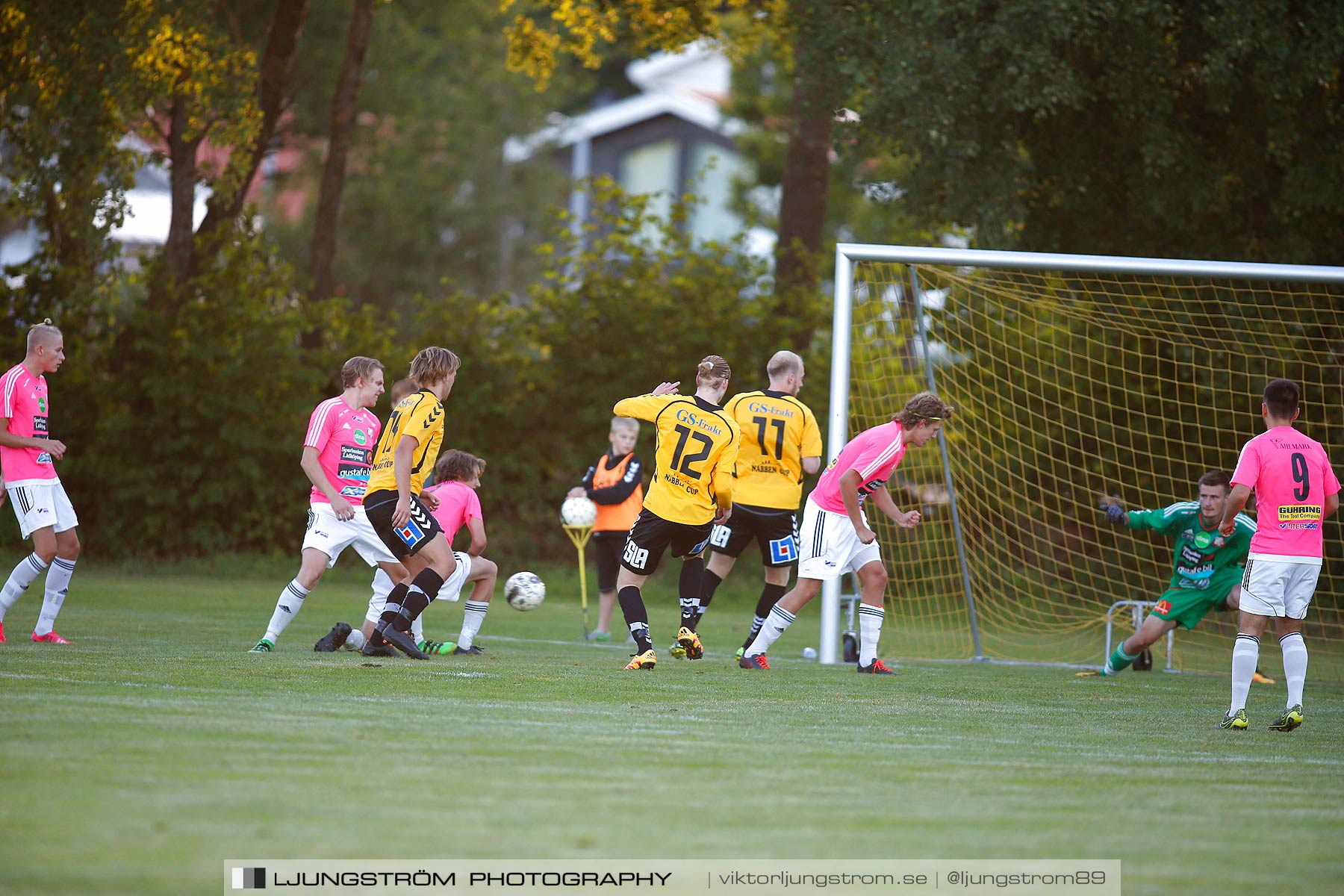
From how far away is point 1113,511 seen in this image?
8992 millimetres

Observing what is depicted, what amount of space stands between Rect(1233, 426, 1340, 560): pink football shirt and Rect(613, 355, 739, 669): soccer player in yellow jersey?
9.49ft

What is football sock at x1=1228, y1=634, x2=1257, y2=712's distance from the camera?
283 inches

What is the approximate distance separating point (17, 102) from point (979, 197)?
37.2 ft

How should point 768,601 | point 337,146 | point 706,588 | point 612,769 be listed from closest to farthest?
1. point 612,769
2. point 706,588
3. point 768,601
4. point 337,146

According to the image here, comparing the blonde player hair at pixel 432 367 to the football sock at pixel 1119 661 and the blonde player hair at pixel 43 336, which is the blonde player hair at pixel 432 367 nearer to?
the blonde player hair at pixel 43 336

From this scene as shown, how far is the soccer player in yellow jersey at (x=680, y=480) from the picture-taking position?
8.28 m

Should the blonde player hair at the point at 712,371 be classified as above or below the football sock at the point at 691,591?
above

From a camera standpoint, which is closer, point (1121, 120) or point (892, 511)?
point (892, 511)

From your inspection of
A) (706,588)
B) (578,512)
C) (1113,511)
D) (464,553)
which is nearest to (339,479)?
(464,553)

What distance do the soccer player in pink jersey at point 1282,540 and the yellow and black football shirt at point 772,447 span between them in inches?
111

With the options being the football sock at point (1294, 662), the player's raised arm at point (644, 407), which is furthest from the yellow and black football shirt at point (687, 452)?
the football sock at point (1294, 662)

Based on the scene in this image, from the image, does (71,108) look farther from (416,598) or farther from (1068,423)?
(1068,423)

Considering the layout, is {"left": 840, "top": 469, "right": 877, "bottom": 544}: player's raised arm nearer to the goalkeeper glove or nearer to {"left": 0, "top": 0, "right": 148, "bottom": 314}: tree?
the goalkeeper glove

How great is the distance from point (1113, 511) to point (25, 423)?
6.88m
